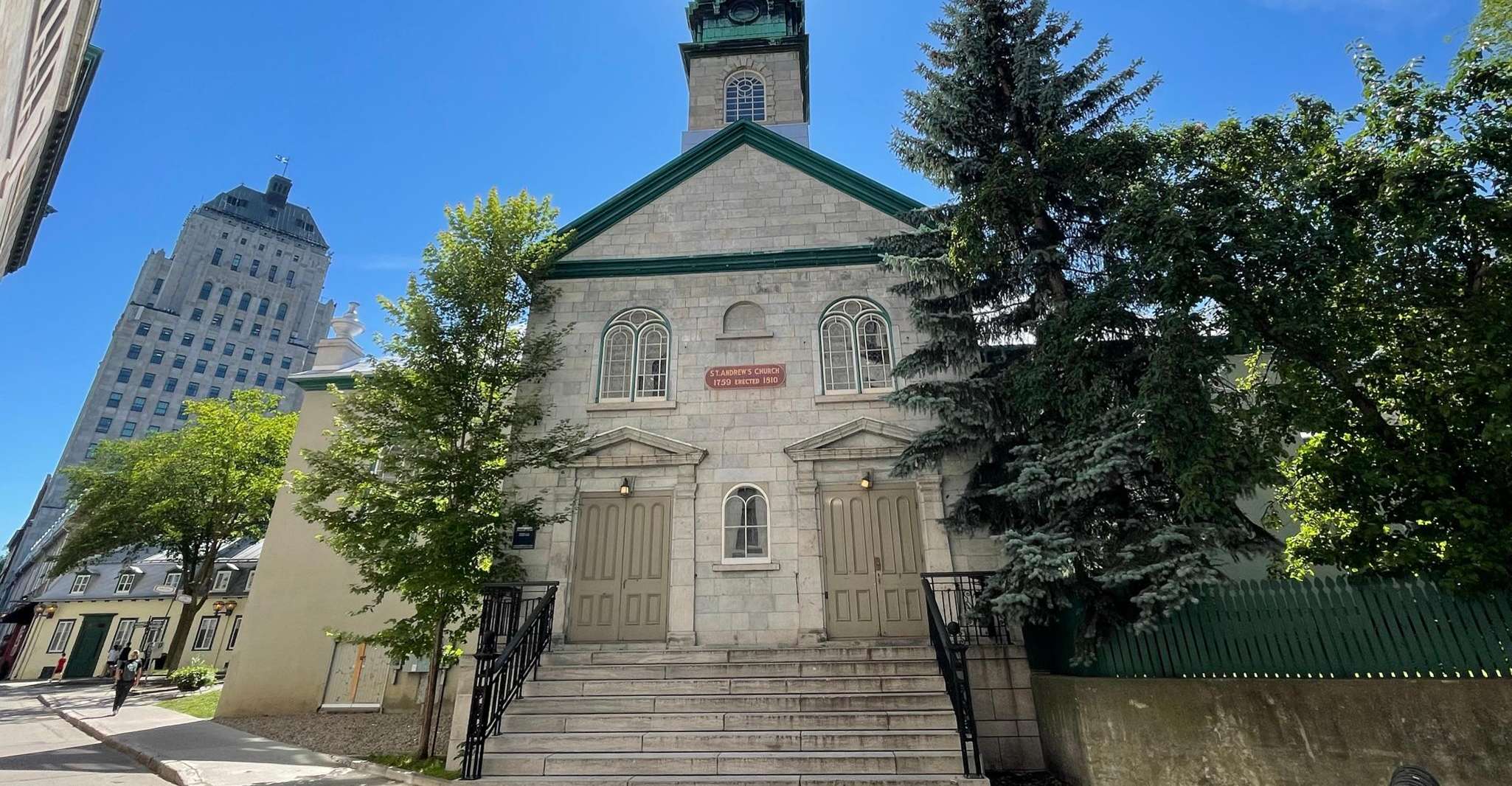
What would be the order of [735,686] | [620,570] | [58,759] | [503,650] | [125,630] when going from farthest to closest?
1. [125,630]
2. [620,570]
3. [58,759]
4. [503,650]
5. [735,686]

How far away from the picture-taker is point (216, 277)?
285 feet

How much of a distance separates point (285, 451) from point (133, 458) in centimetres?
802

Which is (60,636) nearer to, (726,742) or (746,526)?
(746,526)

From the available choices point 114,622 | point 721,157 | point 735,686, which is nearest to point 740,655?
point 735,686

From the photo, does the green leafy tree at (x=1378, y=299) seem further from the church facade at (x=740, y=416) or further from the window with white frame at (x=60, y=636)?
the window with white frame at (x=60, y=636)

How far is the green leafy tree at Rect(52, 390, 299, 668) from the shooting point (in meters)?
24.5

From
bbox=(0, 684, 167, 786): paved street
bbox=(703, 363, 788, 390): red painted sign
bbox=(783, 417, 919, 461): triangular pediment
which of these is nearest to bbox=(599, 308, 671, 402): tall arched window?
bbox=(703, 363, 788, 390): red painted sign

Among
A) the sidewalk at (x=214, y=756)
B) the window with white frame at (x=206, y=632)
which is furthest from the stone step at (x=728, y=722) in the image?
the window with white frame at (x=206, y=632)

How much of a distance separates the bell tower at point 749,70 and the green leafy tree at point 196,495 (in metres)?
20.3

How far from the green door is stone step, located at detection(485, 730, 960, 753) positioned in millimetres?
38597

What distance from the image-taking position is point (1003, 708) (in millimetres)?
8328

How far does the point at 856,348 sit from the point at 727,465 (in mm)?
3068

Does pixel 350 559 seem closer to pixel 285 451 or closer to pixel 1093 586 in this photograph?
pixel 1093 586

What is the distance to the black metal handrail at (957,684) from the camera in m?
6.73
